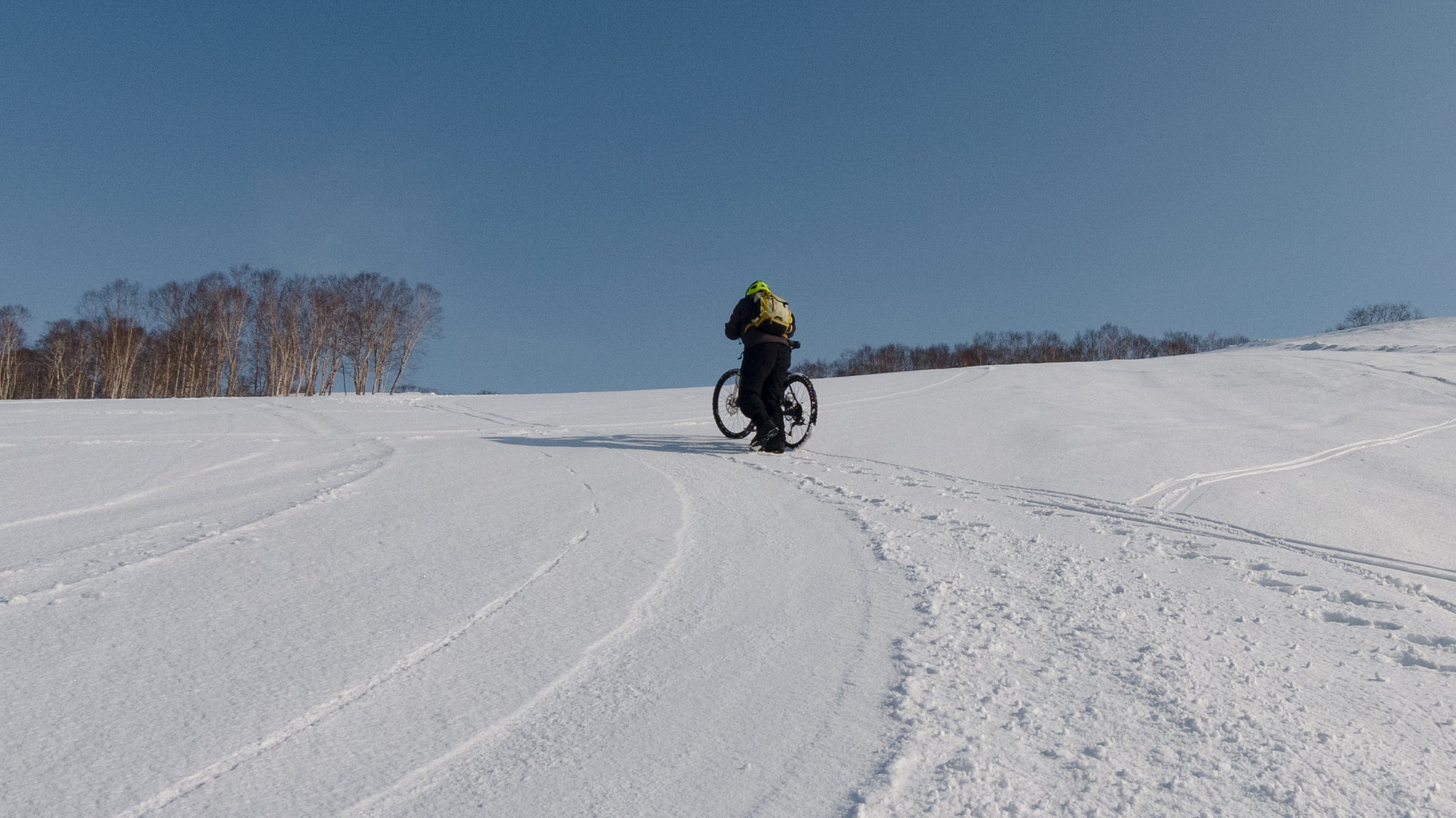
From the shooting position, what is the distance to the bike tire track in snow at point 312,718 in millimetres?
1521

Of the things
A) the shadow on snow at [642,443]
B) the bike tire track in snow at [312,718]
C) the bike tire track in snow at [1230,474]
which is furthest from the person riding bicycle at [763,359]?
the bike tire track in snow at [312,718]

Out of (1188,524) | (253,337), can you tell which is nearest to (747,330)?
(1188,524)

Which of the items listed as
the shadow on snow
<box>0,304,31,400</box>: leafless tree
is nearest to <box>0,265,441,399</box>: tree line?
<box>0,304,31,400</box>: leafless tree

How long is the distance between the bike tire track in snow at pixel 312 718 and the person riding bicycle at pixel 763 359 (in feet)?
13.0

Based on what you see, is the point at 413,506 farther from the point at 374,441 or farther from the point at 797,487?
the point at 374,441

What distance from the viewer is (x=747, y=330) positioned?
21.7 ft

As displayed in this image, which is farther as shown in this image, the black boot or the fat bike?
the fat bike

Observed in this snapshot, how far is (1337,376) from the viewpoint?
38.8 ft

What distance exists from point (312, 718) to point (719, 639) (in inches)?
44.1

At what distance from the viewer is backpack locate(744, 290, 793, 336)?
6.52 meters

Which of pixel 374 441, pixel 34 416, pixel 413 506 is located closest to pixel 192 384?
pixel 34 416

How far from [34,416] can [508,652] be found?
9.32m

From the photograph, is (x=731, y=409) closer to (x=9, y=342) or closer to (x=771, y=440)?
(x=771, y=440)

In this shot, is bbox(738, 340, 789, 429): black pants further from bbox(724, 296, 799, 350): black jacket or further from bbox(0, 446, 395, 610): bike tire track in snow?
bbox(0, 446, 395, 610): bike tire track in snow
